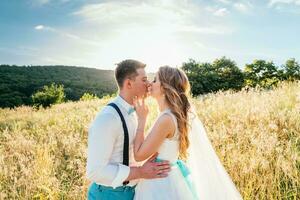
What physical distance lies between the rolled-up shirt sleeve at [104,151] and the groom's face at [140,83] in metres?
0.47

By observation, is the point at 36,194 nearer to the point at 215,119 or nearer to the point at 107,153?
the point at 107,153

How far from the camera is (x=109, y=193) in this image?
147 inches

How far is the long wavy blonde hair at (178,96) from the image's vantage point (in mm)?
4102

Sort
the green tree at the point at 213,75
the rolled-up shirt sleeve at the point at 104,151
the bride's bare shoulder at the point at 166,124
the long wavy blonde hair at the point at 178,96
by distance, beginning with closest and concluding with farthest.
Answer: the rolled-up shirt sleeve at the point at 104,151
the bride's bare shoulder at the point at 166,124
the long wavy blonde hair at the point at 178,96
the green tree at the point at 213,75

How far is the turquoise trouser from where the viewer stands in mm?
3727

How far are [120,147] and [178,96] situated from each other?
0.87 metres

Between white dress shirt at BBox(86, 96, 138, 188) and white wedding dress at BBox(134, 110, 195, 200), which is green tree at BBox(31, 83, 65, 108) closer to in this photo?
white wedding dress at BBox(134, 110, 195, 200)

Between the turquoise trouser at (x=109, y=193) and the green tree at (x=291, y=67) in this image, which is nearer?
the turquoise trouser at (x=109, y=193)

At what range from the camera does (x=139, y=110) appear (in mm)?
3863

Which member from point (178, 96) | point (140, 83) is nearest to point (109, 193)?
point (140, 83)

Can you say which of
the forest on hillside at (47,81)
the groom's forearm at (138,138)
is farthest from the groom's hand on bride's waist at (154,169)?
the forest on hillside at (47,81)

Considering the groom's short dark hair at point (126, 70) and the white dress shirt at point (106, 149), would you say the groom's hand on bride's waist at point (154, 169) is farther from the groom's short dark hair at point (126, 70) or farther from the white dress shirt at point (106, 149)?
the groom's short dark hair at point (126, 70)

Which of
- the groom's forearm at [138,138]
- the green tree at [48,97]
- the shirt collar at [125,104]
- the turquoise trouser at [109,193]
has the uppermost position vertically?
the shirt collar at [125,104]

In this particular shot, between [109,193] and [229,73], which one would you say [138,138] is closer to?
[109,193]
